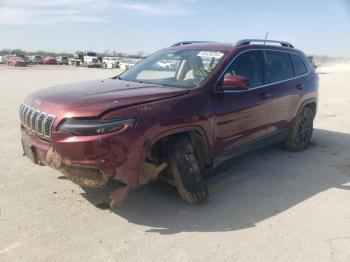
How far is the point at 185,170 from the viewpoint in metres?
4.32

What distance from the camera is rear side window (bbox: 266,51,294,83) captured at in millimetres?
5926

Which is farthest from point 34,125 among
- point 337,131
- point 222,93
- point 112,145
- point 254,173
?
point 337,131

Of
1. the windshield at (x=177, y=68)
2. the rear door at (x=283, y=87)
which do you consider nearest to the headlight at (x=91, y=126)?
the windshield at (x=177, y=68)

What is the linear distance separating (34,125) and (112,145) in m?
1.05

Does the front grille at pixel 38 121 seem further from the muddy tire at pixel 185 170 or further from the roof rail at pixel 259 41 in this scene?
the roof rail at pixel 259 41

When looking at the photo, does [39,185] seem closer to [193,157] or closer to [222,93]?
[193,157]

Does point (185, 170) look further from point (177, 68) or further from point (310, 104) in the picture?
point (310, 104)

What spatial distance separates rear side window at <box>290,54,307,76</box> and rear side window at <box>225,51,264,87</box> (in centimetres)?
127

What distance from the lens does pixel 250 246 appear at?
365 centimetres

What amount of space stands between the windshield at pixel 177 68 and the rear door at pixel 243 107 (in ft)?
0.88

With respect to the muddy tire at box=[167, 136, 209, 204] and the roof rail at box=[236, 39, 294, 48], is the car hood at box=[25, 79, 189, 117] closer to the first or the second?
the muddy tire at box=[167, 136, 209, 204]

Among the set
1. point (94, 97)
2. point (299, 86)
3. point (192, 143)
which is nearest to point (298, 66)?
point (299, 86)

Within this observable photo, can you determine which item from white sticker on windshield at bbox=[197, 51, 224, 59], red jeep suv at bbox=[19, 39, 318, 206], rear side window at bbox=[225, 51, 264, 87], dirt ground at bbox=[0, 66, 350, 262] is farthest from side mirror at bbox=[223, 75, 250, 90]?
dirt ground at bbox=[0, 66, 350, 262]

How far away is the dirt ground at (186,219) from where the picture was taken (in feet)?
11.5
